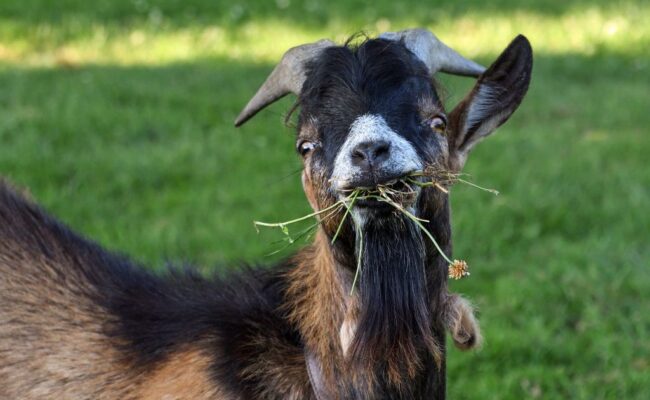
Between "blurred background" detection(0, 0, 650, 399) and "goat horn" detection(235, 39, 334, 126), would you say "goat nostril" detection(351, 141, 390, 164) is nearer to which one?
"goat horn" detection(235, 39, 334, 126)

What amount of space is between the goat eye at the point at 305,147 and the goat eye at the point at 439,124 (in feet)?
1.30

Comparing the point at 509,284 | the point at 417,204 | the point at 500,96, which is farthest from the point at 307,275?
the point at 509,284

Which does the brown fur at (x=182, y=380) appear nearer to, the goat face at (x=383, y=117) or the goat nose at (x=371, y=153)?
the goat face at (x=383, y=117)

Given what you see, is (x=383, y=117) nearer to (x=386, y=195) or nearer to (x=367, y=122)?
(x=367, y=122)

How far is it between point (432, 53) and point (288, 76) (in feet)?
1.78

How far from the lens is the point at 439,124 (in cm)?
388

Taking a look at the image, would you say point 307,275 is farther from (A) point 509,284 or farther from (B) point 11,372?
(A) point 509,284

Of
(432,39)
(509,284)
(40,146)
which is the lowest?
(509,284)

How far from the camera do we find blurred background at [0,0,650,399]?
618 centimetres

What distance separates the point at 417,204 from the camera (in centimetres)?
372

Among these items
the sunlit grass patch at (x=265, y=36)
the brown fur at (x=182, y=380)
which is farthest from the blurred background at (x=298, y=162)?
the brown fur at (x=182, y=380)

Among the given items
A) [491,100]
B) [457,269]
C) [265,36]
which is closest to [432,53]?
[491,100]

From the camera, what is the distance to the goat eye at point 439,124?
3842 millimetres

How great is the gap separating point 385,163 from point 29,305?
5.62 ft
